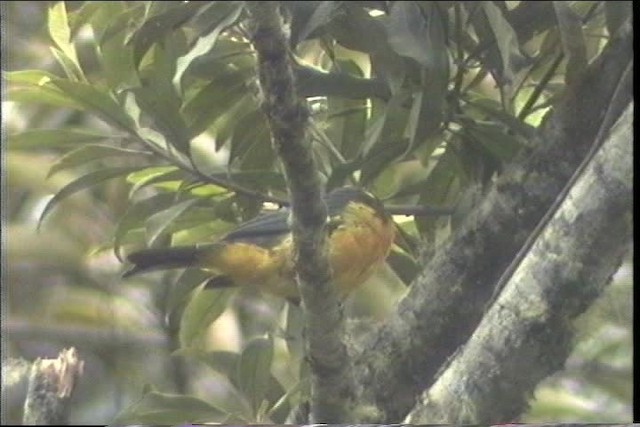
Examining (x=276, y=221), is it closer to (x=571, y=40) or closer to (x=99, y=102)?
(x=99, y=102)

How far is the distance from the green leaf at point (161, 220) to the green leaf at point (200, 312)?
0.20 feet

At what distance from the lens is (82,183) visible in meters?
0.99

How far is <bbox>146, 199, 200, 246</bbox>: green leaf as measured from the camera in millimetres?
980

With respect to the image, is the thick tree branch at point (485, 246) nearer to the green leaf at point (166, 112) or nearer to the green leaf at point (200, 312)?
the green leaf at point (200, 312)

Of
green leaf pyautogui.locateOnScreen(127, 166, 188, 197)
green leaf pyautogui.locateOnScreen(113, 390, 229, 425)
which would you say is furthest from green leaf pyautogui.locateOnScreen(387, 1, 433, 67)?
green leaf pyautogui.locateOnScreen(113, 390, 229, 425)

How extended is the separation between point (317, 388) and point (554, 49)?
38cm

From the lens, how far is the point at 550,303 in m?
1.00

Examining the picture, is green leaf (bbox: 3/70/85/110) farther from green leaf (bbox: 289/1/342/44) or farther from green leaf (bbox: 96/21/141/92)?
green leaf (bbox: 289/1/342/44)

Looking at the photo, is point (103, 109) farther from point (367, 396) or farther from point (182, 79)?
point (367, 396)

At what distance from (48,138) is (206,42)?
0.55ft

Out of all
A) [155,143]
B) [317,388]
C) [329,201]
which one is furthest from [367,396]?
[155,143]

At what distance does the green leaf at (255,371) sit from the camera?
3.18 ft

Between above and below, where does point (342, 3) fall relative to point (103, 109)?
above

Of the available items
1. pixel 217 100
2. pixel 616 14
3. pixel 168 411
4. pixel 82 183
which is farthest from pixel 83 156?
pixel 616 14
